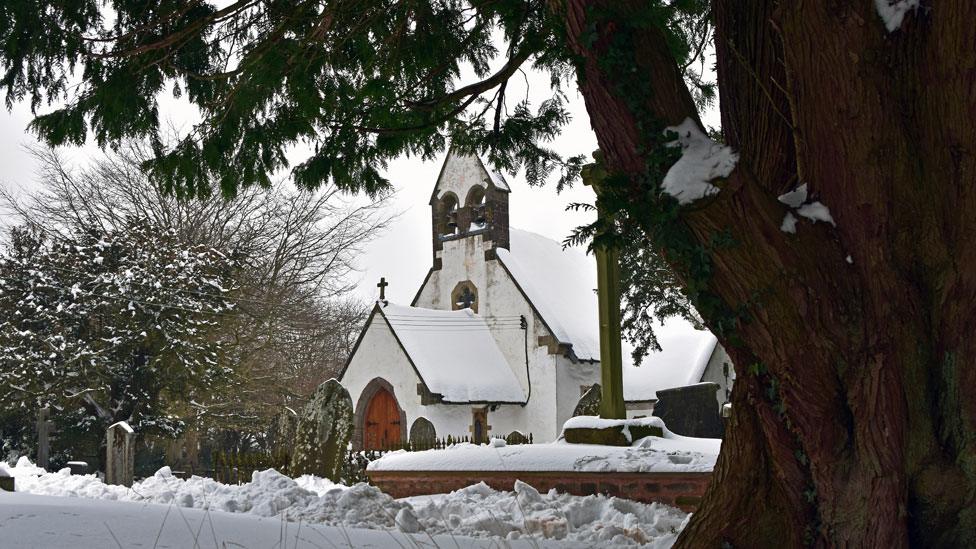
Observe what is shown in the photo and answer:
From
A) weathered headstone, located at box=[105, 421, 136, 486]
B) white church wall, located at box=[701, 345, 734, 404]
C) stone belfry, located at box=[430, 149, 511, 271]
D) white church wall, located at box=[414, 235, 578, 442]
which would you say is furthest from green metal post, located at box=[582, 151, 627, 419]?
stone belfry, located at box=[430, 149, 511, 271]

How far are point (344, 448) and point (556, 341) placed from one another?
12.4 metres

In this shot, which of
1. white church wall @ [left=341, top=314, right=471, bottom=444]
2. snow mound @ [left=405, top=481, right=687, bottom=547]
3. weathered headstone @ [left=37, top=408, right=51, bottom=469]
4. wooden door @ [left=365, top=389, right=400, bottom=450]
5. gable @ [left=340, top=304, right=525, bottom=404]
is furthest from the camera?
wooden door @ [left=365, top=389, right=400, bottom=450]

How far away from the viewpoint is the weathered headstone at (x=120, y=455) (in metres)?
14.9

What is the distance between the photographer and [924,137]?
3.39 m

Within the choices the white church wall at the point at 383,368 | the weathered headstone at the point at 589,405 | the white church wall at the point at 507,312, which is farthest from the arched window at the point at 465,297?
the weathered headstone at the point at 589,405

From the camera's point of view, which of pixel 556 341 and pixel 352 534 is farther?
pixel 556 341

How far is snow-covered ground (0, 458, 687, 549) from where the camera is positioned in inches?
154

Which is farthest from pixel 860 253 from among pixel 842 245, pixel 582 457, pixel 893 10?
pixel 582 457

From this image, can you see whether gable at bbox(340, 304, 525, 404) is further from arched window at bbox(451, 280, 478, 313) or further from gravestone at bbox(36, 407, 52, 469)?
gravestone at bbox(36, 407, 52, 469)

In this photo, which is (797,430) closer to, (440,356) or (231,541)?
(231,541)

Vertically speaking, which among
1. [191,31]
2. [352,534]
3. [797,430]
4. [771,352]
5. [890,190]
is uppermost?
[191,31]

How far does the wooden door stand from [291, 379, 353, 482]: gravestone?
10879 millimetres

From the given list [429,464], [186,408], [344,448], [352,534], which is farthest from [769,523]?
[186,408]

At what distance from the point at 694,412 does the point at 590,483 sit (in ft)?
21.9
